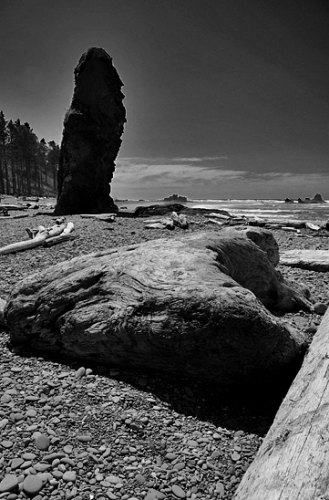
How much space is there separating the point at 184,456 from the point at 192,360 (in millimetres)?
811

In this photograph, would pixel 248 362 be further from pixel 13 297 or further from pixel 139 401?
pixel 13 297

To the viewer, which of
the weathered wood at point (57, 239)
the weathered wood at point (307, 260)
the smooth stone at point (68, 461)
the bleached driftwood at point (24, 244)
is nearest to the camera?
the smooth stone at point (68, 461)

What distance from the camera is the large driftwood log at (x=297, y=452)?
150 centimetres

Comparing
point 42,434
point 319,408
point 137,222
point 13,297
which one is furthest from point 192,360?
point 137,222

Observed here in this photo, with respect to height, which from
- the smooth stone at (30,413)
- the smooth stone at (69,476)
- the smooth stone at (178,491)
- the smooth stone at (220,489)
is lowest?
the smooth stone at (220,489)

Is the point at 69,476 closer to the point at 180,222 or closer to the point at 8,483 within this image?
the point at 8,483

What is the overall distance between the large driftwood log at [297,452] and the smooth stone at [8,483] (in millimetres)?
1392

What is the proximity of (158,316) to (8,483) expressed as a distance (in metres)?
1.62

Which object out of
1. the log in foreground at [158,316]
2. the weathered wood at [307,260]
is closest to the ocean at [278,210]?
the weathered wood at [307,260]

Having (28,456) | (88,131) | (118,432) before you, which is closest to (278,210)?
(88,131)

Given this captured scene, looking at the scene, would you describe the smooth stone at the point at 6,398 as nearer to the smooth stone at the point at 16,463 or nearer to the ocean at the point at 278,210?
the smooth stone at the point at 16,463

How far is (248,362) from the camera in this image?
2.85m

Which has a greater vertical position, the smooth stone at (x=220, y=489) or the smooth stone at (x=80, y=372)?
the smooth stone at (x=80, y=372)

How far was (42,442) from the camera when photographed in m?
2.29
